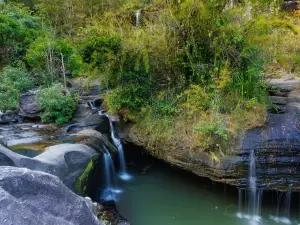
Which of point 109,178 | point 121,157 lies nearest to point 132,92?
point 121,157

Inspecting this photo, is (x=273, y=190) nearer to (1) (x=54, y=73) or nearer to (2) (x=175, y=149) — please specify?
(2) (x=175, y=149)

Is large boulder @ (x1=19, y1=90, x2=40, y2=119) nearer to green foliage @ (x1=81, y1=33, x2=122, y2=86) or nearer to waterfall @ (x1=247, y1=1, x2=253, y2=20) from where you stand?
green foliage @ (x1=81, y1=33, x2=122, y2=86)

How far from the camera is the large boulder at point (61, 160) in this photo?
4309mm

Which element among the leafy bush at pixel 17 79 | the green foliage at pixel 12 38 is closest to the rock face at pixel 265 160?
the leafy bush at pixel 17 79

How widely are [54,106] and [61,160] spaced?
11.6 feet

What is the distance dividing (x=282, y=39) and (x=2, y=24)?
9.16 metres

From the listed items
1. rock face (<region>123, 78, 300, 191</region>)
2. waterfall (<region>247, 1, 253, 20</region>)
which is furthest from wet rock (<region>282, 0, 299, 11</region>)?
rock face (<region>123, 78, 300, 191</region>)

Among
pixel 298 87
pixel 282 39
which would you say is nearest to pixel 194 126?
pixel 282 39

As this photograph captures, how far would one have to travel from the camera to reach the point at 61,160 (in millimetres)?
5309

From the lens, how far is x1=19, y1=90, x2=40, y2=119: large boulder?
28.7 ft

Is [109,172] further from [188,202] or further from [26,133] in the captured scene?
[26,133]

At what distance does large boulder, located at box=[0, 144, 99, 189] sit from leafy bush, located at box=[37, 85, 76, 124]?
2633 millimetres

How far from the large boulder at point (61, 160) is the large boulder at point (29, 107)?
3328 mm

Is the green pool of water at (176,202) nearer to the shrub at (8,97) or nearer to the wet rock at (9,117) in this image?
the wet rock at (9,117)
